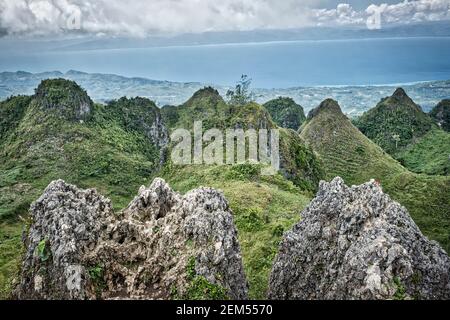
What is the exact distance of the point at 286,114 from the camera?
114 meters

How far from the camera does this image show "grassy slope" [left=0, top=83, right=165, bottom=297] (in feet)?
189

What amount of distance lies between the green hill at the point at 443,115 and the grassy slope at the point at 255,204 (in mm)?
96941

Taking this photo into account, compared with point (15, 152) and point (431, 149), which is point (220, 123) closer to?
point (15, 152)

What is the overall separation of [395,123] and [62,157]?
260ft

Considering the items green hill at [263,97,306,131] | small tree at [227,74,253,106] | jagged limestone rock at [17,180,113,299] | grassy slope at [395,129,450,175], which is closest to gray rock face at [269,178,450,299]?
jagged limestone rock at [17,180,113,299]

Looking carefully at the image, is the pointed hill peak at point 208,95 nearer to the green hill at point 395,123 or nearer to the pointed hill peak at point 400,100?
the green hill at point 395,123

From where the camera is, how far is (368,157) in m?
74.6

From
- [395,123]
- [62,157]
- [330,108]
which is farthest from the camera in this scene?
[395,123]

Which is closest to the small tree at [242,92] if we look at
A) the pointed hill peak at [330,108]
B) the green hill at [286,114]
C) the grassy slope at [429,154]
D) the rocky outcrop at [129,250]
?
the pointed hill peak at [330,108]

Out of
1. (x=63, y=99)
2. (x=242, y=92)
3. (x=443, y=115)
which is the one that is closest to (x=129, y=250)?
(x=63, y=99)

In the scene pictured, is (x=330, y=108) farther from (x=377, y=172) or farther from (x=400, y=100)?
(x=400, y=100)

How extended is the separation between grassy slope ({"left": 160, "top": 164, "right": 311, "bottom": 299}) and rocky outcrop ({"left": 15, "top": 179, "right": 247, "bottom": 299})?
269 inches

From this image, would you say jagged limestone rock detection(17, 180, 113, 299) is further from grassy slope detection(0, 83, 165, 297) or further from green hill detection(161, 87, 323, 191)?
grassy slope detection(0, 83, 165, 297)

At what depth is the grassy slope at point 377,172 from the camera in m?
52.5
